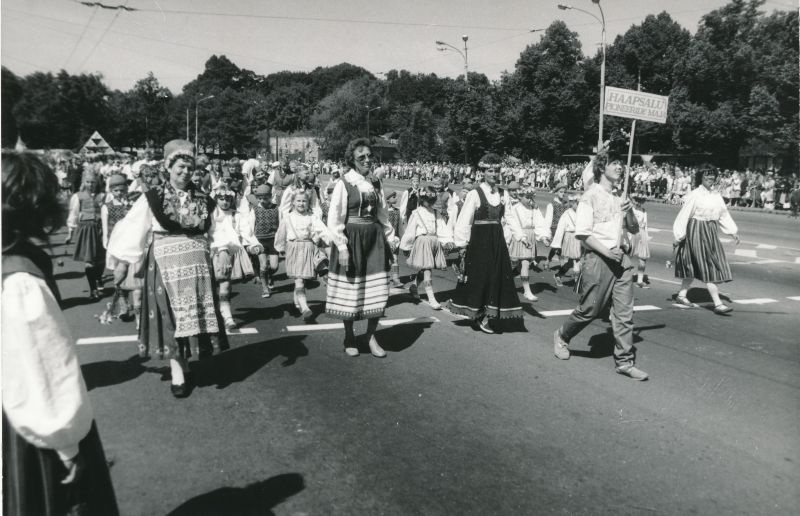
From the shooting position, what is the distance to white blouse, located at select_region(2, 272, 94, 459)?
1.83 meters

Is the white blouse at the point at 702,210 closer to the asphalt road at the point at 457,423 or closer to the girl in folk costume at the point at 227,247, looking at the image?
the asphalt road at the point at 457,423

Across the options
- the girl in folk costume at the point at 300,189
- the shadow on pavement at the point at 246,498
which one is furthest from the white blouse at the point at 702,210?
the shadow on pavement at the point at 246,498

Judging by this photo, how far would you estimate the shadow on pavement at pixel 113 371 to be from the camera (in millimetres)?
5454

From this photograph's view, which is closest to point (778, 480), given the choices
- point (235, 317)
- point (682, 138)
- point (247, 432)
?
point (247, 432)

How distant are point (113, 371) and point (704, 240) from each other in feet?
24.6

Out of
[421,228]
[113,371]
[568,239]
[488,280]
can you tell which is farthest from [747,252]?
[113,371]

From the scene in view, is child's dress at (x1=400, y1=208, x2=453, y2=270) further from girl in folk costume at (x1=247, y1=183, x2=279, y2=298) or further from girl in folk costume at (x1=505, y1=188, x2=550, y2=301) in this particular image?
girl in folk costume at (x1=247, y1=183, x2=279, y2=298)

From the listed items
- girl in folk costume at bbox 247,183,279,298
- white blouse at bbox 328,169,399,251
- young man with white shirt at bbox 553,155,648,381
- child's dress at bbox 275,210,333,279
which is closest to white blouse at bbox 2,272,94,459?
white blouse at bbox 328,169,399,251

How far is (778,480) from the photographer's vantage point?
3.75 meters

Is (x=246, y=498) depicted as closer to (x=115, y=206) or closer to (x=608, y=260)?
(x=608, y=260)

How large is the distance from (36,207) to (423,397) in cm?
363

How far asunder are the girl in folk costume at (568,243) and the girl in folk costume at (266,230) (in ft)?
15.7

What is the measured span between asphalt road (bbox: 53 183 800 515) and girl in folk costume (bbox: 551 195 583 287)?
307 cm

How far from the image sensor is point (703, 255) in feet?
27.9
